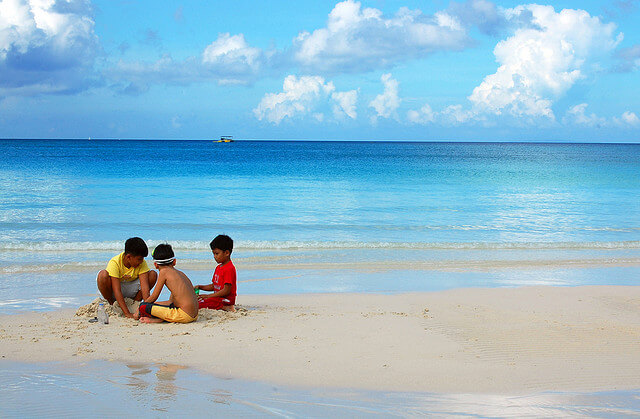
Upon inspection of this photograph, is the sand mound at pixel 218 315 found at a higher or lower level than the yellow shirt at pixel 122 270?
lower

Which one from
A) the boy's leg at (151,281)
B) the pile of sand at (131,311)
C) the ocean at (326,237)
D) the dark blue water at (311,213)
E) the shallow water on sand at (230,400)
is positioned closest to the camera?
the shallow water on sand at (230,400)

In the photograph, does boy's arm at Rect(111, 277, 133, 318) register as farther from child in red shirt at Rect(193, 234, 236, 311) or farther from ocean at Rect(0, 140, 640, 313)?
ocean at Rect(0, 140, 640, 313)

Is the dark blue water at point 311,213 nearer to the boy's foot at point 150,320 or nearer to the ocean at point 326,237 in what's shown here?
the ocean at point 326,237

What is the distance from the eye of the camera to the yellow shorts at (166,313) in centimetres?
665

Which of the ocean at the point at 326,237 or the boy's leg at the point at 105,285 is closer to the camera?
the boy's leg at the point at 105,285

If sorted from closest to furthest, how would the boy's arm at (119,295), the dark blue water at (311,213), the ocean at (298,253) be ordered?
the ocean at (298,253) < the boy's arm at (119,295) < the dark blue water at (311,213)

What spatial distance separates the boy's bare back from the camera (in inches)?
260

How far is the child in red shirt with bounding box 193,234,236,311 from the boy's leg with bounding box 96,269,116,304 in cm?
99

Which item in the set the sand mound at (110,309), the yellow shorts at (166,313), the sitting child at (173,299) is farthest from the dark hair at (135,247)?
the sand mound at (110,309)

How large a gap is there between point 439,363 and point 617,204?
22.1 meters

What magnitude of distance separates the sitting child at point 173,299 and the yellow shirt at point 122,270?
1.33 feet

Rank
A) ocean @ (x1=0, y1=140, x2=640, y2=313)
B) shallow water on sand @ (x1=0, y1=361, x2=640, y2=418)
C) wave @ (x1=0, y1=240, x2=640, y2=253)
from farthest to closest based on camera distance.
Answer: wave @ (x1=0, y1=240, x2=640, y2=253) < ocean @ (x1=0, y1=140, x2=640, y2=313) < shallow water on sand @ (x1=0, y1=361, x2=640, y2=418)

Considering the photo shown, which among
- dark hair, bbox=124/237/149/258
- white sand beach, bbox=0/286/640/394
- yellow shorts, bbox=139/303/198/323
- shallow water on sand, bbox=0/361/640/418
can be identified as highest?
dark hair, bbox=124/237/149/258

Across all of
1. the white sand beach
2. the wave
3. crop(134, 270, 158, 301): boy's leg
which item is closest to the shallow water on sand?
the white sand beach
